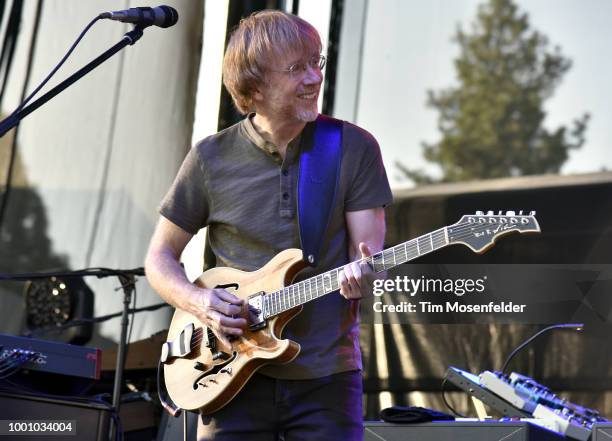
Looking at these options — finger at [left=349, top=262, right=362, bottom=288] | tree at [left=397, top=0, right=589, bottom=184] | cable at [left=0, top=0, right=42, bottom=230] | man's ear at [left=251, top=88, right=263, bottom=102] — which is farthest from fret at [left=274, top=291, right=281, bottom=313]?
cable at [left=0, top=0, right=42, bottom=230]

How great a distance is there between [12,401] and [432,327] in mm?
1862

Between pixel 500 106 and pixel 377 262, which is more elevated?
pixel 500 106

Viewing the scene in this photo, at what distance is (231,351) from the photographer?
2.71m

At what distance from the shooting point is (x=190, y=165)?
2.89 meters

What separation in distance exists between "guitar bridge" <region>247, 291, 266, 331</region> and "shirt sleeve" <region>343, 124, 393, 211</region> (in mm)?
348

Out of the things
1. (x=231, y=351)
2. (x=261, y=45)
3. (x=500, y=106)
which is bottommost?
(x=231, y=351)

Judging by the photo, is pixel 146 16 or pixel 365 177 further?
pixel 146 16

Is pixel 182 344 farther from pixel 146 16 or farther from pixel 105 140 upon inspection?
pixel 105 140

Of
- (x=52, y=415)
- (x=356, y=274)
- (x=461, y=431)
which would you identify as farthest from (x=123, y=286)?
(x=356, y=274)

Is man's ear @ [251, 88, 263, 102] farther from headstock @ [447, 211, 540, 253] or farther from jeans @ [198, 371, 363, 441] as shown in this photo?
jeans @ [198, 371, 363, 441]

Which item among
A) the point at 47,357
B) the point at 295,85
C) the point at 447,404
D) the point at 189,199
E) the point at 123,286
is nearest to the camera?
the point at 295,85

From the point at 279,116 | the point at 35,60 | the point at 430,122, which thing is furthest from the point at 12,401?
the point at 35,60

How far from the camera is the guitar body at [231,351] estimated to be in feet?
8.54

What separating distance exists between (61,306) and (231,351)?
243 centimetres
